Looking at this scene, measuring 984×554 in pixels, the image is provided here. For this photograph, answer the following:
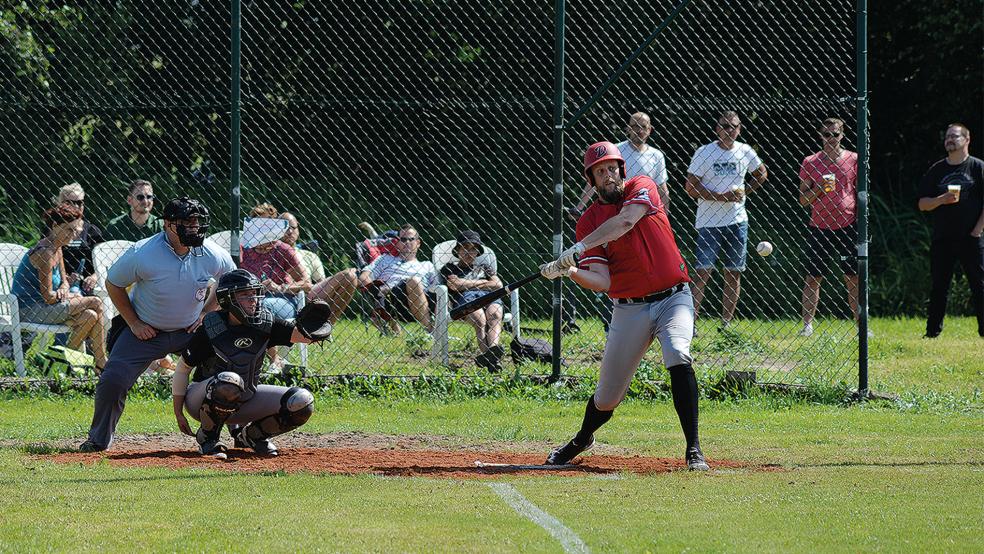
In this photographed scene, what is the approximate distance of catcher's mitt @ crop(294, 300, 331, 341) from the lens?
25.7 ft

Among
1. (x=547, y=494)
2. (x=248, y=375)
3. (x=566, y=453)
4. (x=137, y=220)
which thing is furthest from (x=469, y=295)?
(x=547, y=494)

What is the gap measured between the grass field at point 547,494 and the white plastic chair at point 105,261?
1209mm

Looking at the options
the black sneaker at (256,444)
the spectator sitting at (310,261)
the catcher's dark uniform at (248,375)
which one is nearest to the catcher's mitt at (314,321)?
the catcher's dark uniform at (248,375)

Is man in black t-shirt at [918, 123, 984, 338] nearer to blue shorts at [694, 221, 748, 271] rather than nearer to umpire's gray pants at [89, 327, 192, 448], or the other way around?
blue shorts at [694, 221, 748, 271]

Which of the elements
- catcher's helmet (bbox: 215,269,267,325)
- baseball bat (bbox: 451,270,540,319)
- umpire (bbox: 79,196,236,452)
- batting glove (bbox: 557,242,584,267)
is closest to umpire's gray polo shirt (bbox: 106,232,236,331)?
umpire (bbox: 79,196,236,452)

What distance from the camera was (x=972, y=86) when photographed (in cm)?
1834

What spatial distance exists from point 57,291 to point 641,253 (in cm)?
573

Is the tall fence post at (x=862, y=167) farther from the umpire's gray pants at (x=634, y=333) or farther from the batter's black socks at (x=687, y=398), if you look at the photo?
the batter's black socks at (x=687, y=398)

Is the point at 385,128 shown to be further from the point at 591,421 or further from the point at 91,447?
the point at 591,421

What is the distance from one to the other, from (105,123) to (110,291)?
751 centimetres

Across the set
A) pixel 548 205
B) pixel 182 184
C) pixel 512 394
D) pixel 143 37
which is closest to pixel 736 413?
pixel 512 394

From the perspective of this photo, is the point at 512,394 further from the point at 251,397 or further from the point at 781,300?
the point at 781,300

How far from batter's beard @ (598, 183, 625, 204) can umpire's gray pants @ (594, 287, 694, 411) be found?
649mm

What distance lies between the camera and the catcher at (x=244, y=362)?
774 cm
